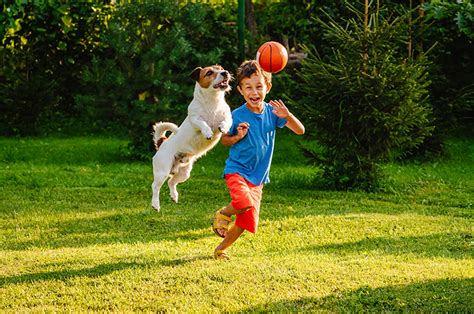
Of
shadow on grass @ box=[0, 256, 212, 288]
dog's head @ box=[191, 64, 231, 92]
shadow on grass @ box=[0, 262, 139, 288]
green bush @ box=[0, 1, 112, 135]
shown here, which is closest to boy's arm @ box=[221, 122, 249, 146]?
dog's head @ box=[191, 64, 231, 92]

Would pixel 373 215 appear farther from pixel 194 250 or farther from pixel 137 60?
pixel 137 60

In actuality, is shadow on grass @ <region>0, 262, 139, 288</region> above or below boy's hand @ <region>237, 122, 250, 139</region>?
below

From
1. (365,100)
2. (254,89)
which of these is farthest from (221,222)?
(365,100)

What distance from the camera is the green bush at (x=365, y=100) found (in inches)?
424

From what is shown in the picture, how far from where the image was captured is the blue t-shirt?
6.59 metres

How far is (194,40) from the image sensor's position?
582 inches

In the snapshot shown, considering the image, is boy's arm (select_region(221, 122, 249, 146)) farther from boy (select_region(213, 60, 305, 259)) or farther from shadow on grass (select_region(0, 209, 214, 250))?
shadow on grass (select_region(0, 209, 214, 250))

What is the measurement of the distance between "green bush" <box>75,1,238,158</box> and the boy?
6.36 meters

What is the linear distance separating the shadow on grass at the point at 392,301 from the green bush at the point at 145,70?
287 inches

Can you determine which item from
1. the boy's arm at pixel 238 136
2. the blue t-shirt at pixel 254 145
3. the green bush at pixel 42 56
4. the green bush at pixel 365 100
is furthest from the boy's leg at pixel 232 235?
the green bush at pixel 42 56

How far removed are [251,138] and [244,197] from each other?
45 centimetres

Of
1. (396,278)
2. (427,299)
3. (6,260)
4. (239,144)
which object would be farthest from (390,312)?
(6,260)

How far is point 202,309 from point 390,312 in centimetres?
121

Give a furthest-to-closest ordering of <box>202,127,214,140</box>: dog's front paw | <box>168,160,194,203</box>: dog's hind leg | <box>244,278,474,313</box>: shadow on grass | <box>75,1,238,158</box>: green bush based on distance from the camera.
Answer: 1. <box>75,1,238,158</box>: green bush
2. <box>168,160,194,203</box>: dog's hind leg
3. <box>202,127,214,140</box>: dog's front paw
4. <box>244,278,474,313</box>: shadow on grass
